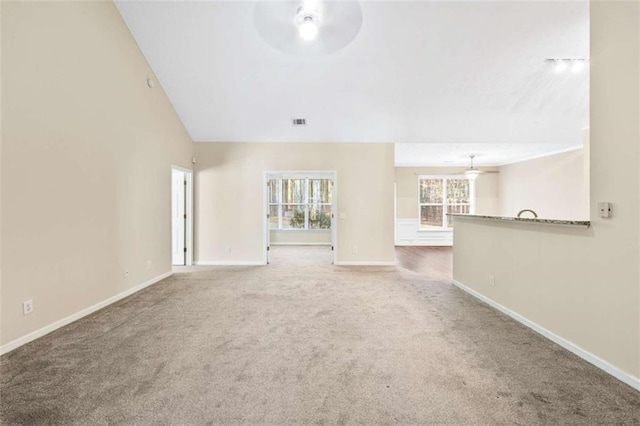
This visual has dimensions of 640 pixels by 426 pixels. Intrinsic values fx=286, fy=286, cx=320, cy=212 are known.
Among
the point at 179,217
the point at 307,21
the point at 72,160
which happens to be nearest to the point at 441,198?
the point at 307,21

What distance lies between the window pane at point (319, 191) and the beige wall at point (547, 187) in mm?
5193

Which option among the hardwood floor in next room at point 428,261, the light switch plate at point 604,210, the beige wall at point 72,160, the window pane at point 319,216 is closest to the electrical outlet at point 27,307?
the beige wall at point 72,160

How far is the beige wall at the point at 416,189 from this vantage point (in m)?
8.70

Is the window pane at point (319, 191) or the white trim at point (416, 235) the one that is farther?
the window pane at point (319, 191)

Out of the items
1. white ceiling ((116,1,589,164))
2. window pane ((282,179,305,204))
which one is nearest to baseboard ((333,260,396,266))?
white ceiling ((116,1,589,164))

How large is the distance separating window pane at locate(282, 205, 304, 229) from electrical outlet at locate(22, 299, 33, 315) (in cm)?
665

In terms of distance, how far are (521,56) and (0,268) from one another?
5.90 m

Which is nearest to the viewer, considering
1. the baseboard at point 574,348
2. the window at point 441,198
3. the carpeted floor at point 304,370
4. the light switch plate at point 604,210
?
the carpeted floor at point 304,370

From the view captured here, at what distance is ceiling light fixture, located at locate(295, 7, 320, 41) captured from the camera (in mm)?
2967

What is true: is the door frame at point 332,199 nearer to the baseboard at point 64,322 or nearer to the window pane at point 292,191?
the baseboard at point 64,322

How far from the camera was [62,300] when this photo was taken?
282 cm

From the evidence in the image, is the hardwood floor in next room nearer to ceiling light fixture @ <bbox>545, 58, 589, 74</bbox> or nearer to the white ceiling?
the white ceiling

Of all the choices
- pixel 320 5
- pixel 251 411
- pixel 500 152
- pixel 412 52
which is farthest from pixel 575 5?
pixel 251 411

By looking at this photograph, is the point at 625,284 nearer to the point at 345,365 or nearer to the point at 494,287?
the point at 494,287
